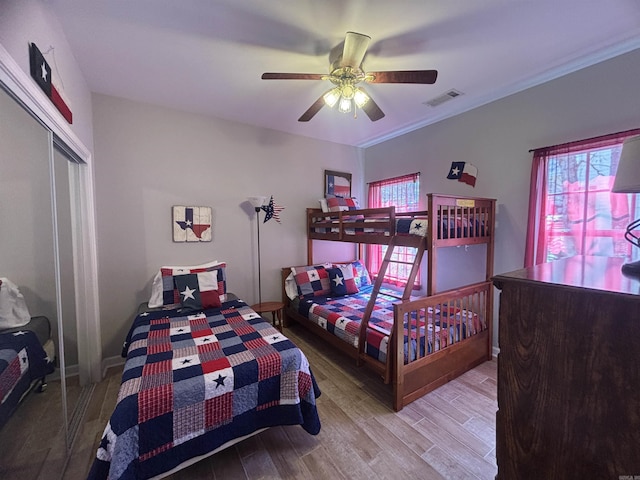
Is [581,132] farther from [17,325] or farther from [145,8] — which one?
[17,325]

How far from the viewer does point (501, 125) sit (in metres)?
2.61

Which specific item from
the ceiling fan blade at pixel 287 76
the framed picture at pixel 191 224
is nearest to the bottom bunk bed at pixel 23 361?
the framed picture at pixel 191 224

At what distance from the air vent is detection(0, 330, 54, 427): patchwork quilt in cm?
352

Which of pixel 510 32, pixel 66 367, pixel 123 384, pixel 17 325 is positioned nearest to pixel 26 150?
pixel 17 325

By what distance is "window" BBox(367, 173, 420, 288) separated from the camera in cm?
353

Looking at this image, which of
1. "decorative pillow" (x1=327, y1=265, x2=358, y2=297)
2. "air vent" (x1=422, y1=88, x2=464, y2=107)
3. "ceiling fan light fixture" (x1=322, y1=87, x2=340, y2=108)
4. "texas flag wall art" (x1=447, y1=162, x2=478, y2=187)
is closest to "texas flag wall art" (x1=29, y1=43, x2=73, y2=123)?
"ceiling fan light fixture" (x1=322, y1=87, x2=340, y2=108)

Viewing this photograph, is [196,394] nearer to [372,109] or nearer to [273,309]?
[273,309]

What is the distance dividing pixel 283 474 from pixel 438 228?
1.97 metres

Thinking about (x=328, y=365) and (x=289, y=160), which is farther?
(x=289, y=160)

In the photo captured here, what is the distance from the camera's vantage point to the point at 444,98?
266cm

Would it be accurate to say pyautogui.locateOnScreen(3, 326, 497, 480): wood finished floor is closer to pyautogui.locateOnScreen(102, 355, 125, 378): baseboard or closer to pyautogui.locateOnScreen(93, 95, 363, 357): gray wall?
pyautogui.locateOnScreen(102, 355, 125, 378): baseboard

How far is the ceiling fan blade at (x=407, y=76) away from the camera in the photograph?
165 centimetres

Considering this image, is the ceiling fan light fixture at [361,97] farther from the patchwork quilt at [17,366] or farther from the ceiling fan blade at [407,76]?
the patchwork quilt at [17,366]

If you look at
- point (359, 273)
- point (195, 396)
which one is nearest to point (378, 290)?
point (359, 273)
